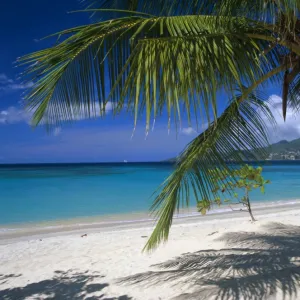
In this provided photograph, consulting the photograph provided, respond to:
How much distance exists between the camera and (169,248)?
562cm

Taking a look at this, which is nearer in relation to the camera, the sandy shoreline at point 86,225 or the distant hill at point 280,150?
the distant hill at point 280,150

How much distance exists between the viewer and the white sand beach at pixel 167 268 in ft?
11.5

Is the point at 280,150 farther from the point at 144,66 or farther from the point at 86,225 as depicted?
the point at 144,66

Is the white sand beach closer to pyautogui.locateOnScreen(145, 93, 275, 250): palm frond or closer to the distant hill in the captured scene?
pyautogui.locateOnScreen(145, 93, 275, 250): palm frond

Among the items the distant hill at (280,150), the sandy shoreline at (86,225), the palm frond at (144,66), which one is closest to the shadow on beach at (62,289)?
the distant hill at (280,150)

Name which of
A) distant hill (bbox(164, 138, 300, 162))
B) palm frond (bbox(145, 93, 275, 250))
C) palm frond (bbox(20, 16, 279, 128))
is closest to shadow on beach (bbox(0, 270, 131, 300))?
palm frond (bbox(145, 93, 275, 250))

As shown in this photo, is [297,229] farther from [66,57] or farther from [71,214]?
[71,214]

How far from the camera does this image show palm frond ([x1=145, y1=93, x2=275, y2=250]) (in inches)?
128

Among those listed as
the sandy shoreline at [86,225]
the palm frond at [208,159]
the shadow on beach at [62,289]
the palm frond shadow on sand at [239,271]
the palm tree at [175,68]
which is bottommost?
the sandy shoreline at [86,225]

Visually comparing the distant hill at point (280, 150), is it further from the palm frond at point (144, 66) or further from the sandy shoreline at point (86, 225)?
the sandy shoreline at point (86, 225)

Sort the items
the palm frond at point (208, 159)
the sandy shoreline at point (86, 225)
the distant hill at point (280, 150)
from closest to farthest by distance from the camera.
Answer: the palm frond at point (208, 159) < the distant hill at point (280, 150) < the sandy shoreline at point (86, 225)

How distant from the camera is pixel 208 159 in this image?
3.26 m

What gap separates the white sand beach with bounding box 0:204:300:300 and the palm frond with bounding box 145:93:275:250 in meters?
0.83

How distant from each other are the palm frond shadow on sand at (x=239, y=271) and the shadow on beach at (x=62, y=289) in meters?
0.44
